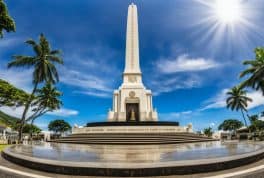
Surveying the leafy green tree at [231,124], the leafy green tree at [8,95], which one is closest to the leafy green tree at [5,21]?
the leafy green tree at [8,95]

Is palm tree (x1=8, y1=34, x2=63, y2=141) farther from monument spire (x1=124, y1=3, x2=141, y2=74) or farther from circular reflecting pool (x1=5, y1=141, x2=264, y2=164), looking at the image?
circular reflecting pool (x1=5, y1=141, x2=264, y2=164)

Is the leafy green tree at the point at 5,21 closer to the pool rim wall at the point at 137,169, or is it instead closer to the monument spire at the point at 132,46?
the pool rim wall at the point at 137,169

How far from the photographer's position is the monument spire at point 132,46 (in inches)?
1325

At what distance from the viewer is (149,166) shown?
604cm

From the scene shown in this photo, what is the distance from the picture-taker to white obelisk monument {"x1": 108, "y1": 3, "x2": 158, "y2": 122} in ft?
102

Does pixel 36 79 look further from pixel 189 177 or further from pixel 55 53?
pixel 189 177

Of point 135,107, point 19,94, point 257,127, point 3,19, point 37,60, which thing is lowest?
point 257,127

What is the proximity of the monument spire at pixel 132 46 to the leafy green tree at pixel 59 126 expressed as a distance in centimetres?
5645

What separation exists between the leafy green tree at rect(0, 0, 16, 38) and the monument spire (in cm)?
2293

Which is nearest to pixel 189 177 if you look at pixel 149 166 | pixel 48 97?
pixel 149 166

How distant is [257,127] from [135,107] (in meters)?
41.8

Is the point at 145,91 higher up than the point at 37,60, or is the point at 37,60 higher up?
the point at 37,60

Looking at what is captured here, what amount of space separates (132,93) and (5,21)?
2245cm

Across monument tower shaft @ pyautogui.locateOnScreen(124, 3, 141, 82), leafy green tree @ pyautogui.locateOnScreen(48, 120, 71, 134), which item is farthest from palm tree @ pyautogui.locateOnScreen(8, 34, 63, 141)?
leafy green tree @ pyautogui.locateOnScreen(48, 120, 71, 134)
